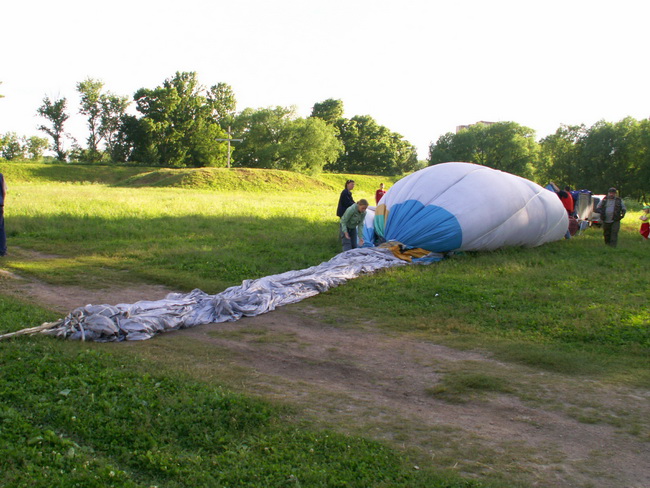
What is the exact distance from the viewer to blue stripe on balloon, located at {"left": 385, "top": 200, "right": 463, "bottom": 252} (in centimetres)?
1217

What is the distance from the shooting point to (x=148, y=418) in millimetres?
4297

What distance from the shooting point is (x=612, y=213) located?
14.7 m

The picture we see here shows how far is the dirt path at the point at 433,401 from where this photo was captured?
3932 mm

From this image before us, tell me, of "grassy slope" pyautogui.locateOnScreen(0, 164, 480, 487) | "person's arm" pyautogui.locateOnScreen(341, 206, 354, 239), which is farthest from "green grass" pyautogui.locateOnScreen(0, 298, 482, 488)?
"person's arm" pyautogui.locateOnScreen(341, 206, 354, 239)

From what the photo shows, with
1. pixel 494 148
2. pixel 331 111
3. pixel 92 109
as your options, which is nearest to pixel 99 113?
pixel 92 109

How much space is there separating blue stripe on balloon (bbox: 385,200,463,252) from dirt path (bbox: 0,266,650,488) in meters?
5.40

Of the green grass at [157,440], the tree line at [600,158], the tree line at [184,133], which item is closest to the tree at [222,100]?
the tree line at [184,133]

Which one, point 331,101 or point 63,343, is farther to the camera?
point 331,101

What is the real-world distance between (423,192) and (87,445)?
10362 millimetres

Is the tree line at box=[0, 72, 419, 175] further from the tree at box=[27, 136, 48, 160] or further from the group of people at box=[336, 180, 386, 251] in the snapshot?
the group of people at box=[336, 180, 386, 251]

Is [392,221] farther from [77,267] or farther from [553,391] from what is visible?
[553,391]

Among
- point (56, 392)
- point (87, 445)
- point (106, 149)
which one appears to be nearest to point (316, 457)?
point (87, 445)

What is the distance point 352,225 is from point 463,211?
2579 mm

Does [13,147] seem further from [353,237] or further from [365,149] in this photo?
[353,237]
